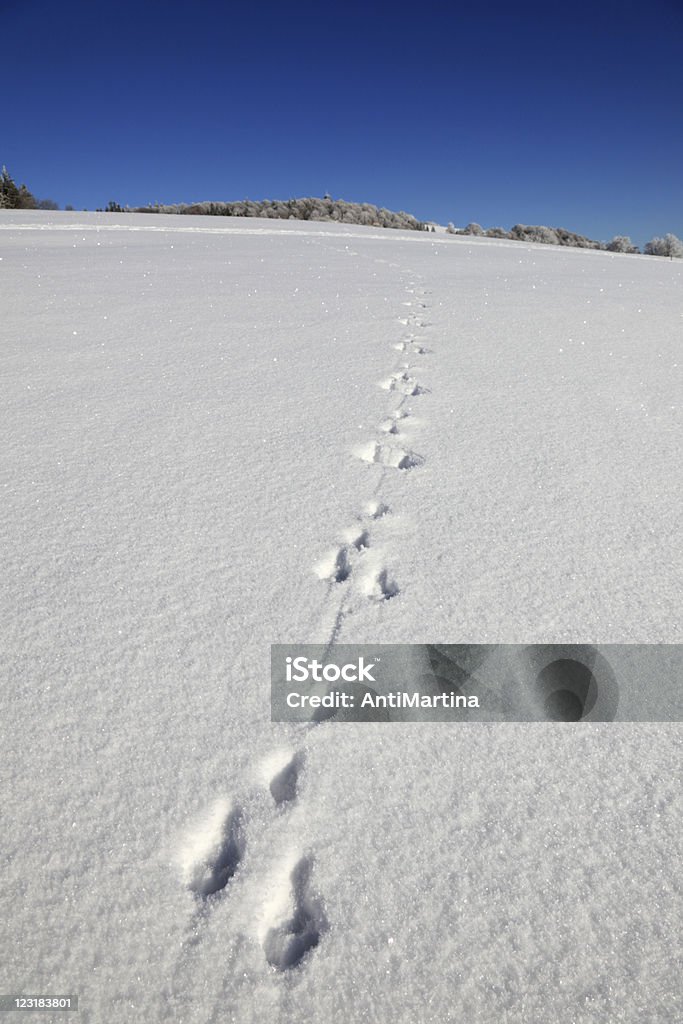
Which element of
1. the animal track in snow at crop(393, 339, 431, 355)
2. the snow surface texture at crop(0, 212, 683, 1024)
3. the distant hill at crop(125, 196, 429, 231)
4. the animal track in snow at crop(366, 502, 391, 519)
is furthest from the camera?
the distant hill at crop(125, 196, 429, 231)

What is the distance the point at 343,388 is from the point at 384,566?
1376 millimetres

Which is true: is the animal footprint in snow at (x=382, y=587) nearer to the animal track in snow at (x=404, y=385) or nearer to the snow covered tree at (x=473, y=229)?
the animal track in snow at (x=404, y=385)

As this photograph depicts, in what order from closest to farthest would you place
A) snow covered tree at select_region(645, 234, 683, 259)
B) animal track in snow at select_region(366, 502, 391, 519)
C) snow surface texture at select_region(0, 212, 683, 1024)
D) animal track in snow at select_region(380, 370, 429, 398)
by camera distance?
snow surface texture at select_region(0, 212, 683, 1024) → animal track in snow at select_region(366, 502, 391, 519) → animal track in snow at select_region(380, 370, 429, 398) → snow covered tree at select_region(645, 234, 683, 259)

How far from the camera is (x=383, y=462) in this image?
195 cm

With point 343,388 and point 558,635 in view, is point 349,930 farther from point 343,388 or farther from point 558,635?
point 343,388

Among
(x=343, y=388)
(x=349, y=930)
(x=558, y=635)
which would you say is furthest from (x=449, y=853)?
(x=343, y=388)

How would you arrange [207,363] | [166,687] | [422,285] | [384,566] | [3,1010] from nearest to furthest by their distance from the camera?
[3,1010] < [166,687] < [384,566] < [207,363] < [422,285]

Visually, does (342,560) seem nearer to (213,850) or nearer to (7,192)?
(213,850)

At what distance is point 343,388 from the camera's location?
2.60 m

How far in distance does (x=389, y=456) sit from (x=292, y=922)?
142 cm

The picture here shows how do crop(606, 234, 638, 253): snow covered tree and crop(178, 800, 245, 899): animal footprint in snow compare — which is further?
crop(606, 234, 638, 253): snow covered tree

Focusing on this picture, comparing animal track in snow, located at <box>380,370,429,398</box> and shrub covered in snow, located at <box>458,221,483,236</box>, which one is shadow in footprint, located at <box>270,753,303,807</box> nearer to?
animal track in snow, located at <box>380,370,429,398</box>

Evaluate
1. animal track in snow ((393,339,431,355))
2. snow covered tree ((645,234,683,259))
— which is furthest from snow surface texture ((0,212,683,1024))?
snow covered tree ((645,234,683,259))

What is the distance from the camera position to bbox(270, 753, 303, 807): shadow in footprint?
917mm
